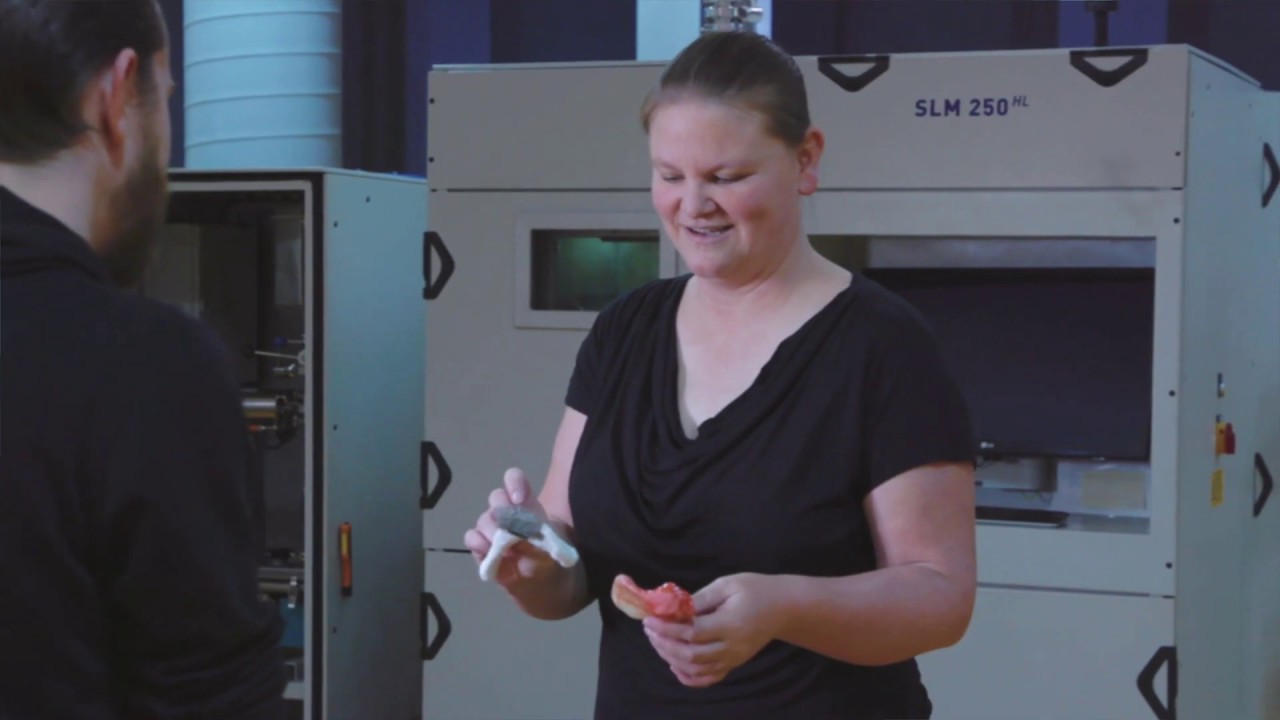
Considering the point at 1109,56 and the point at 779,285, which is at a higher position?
the point at 1109,56

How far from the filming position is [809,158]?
149 centimetres

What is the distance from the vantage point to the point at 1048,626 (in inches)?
106

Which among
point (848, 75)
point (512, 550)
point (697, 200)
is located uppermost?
point (848, 75)

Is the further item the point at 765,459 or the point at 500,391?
the point at 500,391

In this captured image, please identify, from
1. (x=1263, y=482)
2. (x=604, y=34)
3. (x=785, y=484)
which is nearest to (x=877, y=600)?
(x=785, y=484)

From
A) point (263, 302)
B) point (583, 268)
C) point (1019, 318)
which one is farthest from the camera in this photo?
point (263, 302)

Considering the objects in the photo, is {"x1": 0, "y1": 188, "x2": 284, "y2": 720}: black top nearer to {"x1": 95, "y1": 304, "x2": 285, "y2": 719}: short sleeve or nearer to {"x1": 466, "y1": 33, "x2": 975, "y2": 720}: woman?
{"x1": 95, "y1": 304, "x2": 285, "y2": 719}: short sleeve

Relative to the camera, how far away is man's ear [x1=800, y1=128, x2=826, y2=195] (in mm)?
1477

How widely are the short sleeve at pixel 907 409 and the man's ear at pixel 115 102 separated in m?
0.69

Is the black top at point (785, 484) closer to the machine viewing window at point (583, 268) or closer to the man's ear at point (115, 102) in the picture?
the man's ear at point (115, 102)

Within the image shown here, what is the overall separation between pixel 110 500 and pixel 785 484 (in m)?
0.65

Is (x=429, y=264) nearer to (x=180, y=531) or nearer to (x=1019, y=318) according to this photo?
(x=1019, y=318)

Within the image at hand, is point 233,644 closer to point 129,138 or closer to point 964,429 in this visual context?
point 129,138

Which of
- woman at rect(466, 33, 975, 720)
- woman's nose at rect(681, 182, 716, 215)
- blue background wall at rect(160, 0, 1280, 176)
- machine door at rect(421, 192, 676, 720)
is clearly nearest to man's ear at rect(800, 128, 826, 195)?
woman at rect(466, 33, 975, 720)
